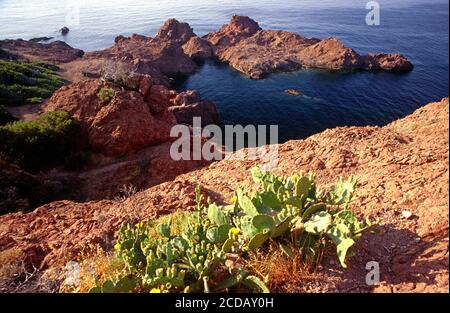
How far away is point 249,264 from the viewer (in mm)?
4164

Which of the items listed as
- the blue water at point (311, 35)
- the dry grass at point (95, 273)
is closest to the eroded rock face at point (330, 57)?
the blue water at point (311, 35)

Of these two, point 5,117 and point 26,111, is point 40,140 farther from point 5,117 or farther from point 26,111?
point 26,111

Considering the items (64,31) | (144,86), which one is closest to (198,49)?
(144,86)

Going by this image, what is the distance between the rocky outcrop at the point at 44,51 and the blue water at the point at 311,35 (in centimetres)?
532

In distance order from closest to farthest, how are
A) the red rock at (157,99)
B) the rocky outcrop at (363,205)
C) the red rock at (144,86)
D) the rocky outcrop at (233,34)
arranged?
the rocky outcrop at (363,205) < the red rock at (144,86) < the red rock at (157,99) < the rocky outcrop at (233,34)

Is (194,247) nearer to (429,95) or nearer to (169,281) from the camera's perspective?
(169,281)

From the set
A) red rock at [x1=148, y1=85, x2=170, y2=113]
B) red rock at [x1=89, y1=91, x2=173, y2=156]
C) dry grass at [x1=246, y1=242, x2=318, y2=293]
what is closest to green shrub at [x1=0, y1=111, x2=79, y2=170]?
red rock at [x1=89, y1=91, x2=173, y2=156]

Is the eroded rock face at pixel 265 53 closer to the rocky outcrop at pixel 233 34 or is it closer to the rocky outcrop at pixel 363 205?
the rocky outcrop at pixel 233 34

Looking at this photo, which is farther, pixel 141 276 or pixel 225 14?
pixel 225 14

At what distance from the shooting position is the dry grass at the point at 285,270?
3963 millimetres

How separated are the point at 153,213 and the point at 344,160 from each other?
4.29 meters

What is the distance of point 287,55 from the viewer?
4728cm
